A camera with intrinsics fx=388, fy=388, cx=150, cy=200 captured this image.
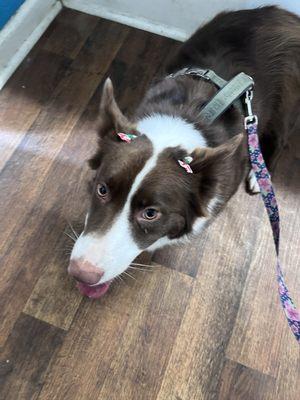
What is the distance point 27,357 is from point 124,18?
2.17 meters

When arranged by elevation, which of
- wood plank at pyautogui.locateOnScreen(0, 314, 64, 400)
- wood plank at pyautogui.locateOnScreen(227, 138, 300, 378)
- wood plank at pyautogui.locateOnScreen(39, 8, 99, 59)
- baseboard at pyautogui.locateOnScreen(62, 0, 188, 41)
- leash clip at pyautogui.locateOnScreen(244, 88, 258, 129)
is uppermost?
leash clip at pyautogui.locateOnScreen(244, 88, 258, 129)

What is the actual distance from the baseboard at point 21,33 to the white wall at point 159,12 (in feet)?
0.86

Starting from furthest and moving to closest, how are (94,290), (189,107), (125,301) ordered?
(125,301), (94,290), (189,107)

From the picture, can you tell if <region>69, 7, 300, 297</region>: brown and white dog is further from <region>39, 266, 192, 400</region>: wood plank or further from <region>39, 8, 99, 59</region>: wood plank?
<region>39, 8, 99, 59</region>: wood plank

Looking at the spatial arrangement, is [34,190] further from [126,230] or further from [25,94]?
[126,230]

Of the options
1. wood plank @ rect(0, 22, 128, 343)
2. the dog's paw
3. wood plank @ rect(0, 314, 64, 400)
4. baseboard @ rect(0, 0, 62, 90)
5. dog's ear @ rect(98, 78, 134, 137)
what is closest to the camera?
dog's ear @ rect(98, 78, 134, 137)

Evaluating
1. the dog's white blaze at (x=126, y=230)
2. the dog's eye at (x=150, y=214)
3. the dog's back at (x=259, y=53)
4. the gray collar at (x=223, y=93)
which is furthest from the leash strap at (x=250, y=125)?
the dog's eye at (x=150, y=214)

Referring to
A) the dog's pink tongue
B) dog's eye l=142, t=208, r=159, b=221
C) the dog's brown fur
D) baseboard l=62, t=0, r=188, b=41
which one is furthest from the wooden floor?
baseboard l=62, t=0, r=188, b=41

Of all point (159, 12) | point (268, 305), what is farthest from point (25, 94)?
point (268, 305)

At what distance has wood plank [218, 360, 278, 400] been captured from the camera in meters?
1.65

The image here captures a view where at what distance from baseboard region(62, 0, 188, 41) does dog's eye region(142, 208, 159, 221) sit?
5.72 feet

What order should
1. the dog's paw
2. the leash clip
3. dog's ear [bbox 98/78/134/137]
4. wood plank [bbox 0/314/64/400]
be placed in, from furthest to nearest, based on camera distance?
the dog's paw < wood plank [bbox 0/314/64/400] < the leash clip < dog's ear [bbox 98/78/134/137]

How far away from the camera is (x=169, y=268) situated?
188cm

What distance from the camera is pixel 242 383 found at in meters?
1.67
